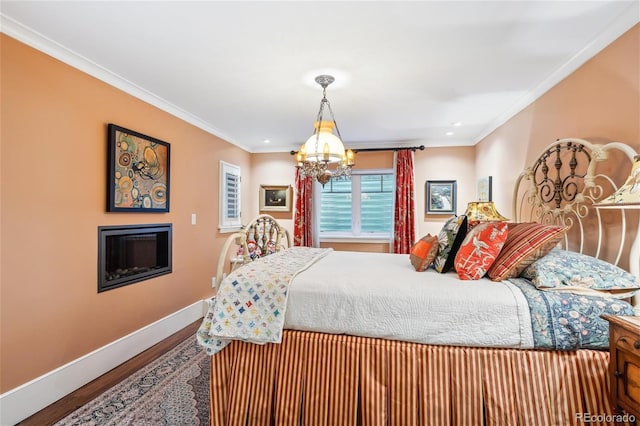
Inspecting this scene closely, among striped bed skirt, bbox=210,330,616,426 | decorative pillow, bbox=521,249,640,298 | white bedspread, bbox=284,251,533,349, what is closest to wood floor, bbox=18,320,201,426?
striped bed skirt, bbox=210,330,616,426

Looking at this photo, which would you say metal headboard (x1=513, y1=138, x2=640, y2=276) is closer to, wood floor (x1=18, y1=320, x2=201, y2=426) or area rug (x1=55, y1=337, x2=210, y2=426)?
area rug (x1=55, y1=337, x2=210, y2=426)

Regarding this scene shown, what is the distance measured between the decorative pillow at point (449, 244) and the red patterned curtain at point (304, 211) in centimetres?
299

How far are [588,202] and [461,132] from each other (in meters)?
2.32

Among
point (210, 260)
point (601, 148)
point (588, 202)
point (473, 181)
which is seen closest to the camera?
point (601, 148)

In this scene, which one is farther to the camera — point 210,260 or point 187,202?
point 210,260

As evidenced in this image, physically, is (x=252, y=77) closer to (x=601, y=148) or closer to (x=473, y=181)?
(x=601, y=148)

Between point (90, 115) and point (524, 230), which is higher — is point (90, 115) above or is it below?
above

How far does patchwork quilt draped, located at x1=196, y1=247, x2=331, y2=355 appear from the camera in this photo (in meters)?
1.60

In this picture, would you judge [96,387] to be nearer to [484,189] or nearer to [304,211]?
[304,211]

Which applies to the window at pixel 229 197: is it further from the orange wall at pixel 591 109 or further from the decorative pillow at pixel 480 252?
the orange wall at pixel 591 109

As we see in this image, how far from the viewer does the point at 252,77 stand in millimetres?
2488

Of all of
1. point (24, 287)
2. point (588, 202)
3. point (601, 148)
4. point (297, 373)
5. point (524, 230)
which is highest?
point (601, 148)

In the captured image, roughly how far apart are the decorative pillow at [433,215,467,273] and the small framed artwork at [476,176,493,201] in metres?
2.21

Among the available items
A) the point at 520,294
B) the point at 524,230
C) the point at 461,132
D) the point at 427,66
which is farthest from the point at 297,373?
the point at 461,132
